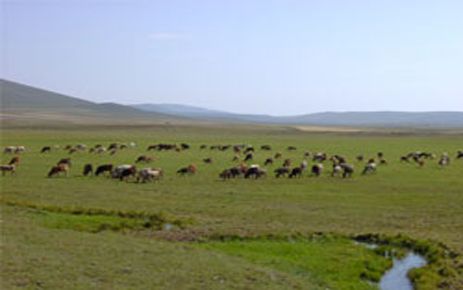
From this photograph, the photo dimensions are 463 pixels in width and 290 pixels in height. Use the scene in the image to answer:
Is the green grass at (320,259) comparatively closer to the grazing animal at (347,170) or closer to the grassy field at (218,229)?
the grassy field at (218,229)

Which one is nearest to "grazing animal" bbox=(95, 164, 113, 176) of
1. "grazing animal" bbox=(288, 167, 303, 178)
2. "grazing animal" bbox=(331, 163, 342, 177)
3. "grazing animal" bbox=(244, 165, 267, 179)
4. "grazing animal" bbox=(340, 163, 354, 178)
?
"grazing animal" bbox=(244, 165, 267, 179)

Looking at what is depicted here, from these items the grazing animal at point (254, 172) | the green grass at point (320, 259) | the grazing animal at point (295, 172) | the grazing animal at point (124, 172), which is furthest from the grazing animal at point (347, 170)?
the green grass at point (320, 259)

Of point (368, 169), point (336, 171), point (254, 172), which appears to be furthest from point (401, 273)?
point (368, 169)

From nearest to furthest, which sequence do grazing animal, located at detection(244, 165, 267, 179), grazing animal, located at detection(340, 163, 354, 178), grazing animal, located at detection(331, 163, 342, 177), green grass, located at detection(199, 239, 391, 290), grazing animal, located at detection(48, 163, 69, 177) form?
1. green grass, located at detection(199, 239, 391, 290)
2. grazing animal, located at detection(48, 163, 69, 177)
3. grazing animal, located at detection(244, 165, 267, 179)
4. grazing animal, located at detection(340, 163, 354, 178)
5. grazing animal, located at detection(331, 163, 342, 177)

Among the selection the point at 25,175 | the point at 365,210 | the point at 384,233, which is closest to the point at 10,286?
the point at 384,233

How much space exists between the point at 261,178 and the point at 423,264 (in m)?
18.6

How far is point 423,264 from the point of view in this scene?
16281 millimetres

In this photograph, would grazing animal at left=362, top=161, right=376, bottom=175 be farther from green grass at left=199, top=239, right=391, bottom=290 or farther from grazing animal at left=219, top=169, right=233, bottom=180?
green grass at left=199, top=239, right=391, bottom=290

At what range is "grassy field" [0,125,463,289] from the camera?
45.2ft

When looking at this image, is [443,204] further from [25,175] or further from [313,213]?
[25,175]

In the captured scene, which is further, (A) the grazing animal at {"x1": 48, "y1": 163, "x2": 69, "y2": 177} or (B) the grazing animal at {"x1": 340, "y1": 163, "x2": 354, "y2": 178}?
(B) the grazing animal at {"x1": 340, "y1": 163, "x2": 354, "y2": 178}

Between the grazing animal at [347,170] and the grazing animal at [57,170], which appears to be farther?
the grazing animal at [347,170]

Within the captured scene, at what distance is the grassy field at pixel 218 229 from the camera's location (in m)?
13.8

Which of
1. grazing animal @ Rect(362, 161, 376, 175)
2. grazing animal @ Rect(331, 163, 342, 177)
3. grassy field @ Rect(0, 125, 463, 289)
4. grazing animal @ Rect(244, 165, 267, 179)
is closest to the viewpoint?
grassy field @ Rect(0, 125, 463, 289)
